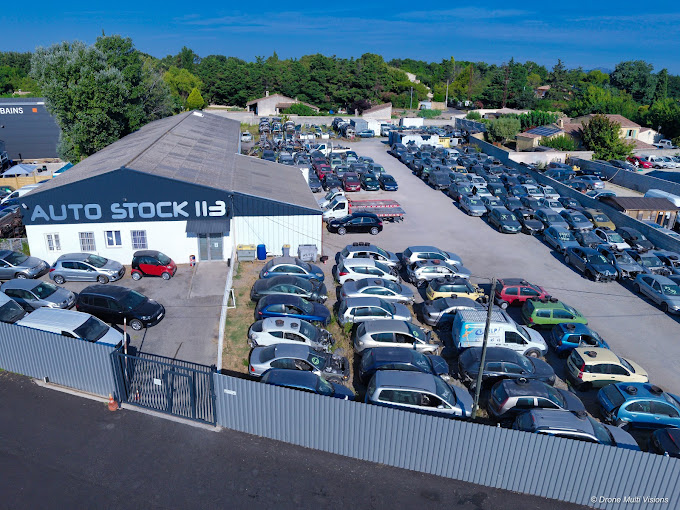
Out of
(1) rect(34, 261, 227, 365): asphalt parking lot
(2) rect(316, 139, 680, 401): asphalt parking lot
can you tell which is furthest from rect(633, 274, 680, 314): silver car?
(1) rect(34, 261, 227, 365): asphalt parking lot

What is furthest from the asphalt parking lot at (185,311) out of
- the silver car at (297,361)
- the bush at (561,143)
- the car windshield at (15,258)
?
the bush at (561,143)

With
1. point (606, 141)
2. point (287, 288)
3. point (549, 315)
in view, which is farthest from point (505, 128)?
point (287, 288)

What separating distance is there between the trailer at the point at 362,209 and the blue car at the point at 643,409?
18717mm

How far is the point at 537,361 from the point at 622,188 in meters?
33.8

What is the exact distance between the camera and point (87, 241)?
2314cm

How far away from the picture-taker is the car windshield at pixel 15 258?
21547mm

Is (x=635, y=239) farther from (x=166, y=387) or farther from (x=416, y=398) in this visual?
(x=166, y=387)

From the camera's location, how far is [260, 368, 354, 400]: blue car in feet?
44.3

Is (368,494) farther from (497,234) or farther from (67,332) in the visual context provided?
(497,234)

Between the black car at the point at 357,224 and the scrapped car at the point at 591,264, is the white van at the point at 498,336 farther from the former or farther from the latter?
the black car at the point at 357,224

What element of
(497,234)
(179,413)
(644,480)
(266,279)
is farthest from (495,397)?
(497,234)

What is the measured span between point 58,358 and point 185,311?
5650 mm

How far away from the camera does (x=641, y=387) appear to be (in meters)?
14.8

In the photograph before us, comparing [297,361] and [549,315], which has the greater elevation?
[297,361]
